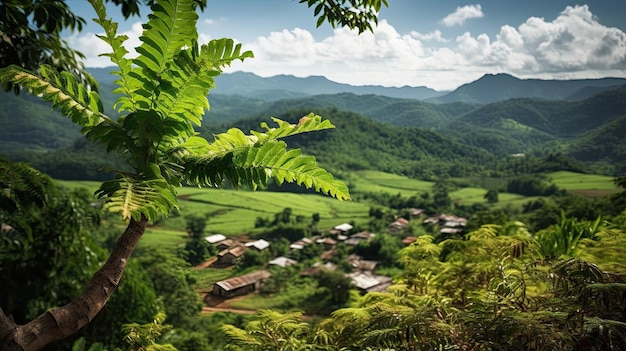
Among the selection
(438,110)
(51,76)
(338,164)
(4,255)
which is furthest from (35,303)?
(438,110)

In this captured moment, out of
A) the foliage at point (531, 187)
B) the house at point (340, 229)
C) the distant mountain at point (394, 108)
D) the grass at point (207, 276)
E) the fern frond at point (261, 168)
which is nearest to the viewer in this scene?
the fern frond at point (261, 168)

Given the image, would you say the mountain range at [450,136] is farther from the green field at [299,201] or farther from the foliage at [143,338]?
the foliage at [143,338]

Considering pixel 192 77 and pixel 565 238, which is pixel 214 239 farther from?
pixel 192 77

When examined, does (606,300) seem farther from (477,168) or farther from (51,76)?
(477,168)

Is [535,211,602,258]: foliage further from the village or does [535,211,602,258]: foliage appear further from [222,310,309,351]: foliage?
the village

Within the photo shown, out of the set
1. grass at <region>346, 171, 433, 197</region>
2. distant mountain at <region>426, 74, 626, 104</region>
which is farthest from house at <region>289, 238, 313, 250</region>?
distant mountain at <region>426, 74, 626, 104</region>

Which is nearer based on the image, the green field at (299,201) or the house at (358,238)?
the green field at (299,201)

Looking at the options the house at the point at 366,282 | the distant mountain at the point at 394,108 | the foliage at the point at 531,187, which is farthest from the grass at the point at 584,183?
the distant mountain at the point at 394,108

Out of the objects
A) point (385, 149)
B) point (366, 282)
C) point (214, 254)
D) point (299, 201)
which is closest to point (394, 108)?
point (385, 149)
